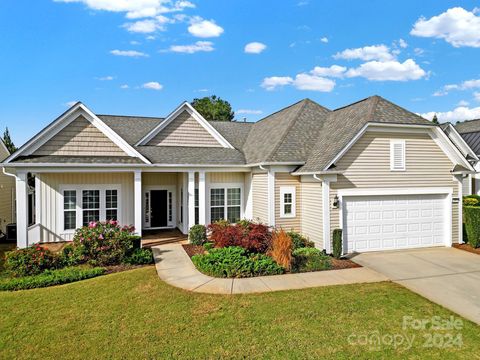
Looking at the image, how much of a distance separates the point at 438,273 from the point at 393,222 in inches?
130

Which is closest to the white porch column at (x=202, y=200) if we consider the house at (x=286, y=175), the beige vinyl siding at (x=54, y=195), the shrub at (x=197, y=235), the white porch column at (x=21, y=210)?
the house at (x=286, y=175)

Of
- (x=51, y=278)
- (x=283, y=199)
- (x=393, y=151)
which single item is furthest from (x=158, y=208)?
(x=393, y=151)

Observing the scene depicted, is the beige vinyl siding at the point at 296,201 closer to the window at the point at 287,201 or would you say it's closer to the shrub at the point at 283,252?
the window at the point at 287,201

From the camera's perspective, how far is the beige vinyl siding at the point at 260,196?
13.5 m

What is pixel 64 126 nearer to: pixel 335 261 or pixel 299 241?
pixel 299 241

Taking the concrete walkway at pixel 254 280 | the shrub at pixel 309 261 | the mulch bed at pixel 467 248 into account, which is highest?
the shrub at pixel 309 261

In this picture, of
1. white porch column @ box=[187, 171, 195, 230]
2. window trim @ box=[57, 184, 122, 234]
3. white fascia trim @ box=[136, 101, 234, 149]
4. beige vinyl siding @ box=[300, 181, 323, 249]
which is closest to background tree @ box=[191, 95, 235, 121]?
white fascia trim @ box=[136, 101, 234, 149]

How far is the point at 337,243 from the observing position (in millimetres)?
11148

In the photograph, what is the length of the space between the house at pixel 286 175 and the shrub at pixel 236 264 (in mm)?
3119

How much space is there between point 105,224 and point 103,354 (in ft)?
22.5

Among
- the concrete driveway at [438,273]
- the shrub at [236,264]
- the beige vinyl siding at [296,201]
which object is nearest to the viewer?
the concrete driveway at [438,273]

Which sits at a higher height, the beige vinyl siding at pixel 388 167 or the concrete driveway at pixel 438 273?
the beige vinyl siding at pixel 388 167

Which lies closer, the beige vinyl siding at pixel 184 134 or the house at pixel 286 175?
the house at pixel 286 175

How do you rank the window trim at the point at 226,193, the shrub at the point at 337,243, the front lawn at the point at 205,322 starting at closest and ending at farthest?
the front lawn at the point at 205,322 < the shrub at the point at 337,243 < the window trim at the point at 226,193
